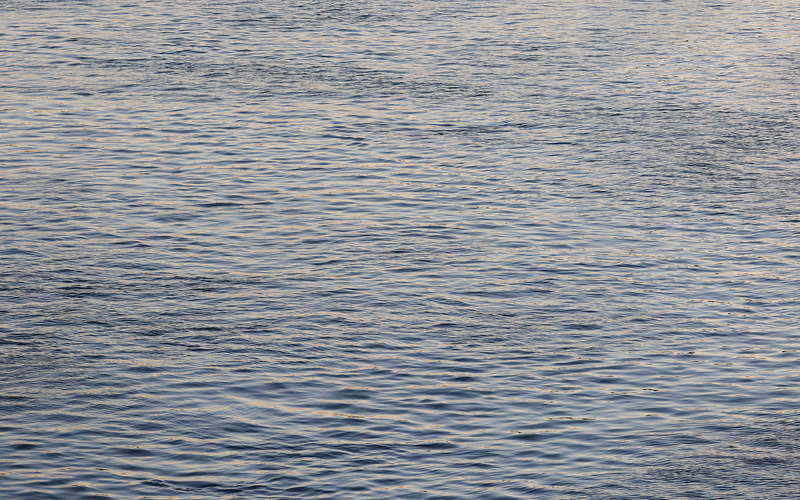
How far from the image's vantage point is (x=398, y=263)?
28.3 m

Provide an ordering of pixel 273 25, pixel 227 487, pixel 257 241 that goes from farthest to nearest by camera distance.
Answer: pixel 273 25, pixel 257 241, pixel 227 487

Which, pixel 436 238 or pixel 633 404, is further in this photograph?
pixel 436 238

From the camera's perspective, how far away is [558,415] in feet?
70.3

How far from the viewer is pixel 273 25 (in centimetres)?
5012

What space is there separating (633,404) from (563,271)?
21.4 ft

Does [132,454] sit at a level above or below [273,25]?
below

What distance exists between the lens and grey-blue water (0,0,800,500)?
66.1 ft

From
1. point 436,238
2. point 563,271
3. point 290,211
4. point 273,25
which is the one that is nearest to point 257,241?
point 290,211

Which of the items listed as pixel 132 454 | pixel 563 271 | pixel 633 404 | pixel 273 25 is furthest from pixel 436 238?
pixel 273 25

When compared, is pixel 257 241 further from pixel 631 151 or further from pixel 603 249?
pixel 631 151

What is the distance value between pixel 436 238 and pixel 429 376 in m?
7.41

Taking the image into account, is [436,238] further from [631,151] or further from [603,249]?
[631,151]

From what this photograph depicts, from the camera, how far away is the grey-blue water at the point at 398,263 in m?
20.1

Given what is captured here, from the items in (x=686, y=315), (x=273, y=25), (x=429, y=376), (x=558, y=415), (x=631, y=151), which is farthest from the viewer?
(x=273, y=25)
